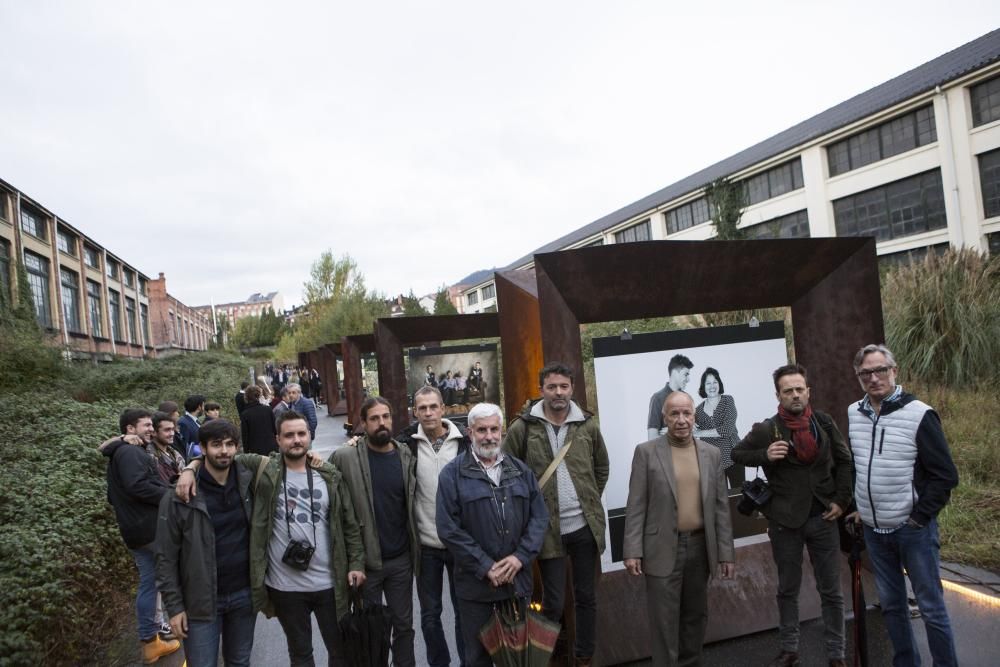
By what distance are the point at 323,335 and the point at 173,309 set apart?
111ft

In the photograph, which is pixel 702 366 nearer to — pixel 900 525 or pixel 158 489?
pixel 900 525

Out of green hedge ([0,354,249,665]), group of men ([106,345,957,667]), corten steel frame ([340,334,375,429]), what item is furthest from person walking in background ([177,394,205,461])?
corten steel frame ([340,334,375,429])

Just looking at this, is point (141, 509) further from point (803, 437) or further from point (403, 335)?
point (403, 335)

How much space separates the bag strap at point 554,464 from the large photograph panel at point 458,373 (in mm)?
7904

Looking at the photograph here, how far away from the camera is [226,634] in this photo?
3.54 m

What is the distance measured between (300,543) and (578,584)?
168cm

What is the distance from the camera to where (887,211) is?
92.7 feet

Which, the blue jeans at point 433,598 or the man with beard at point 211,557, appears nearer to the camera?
the man with beard at point 211,557

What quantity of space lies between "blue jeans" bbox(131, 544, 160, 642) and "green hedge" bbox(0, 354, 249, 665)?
0.36 metres

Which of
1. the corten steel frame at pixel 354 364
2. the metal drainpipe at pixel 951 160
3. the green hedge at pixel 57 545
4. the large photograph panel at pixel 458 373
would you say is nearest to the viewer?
the green hedge at pixel 57 545

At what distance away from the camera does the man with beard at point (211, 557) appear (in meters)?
3.31

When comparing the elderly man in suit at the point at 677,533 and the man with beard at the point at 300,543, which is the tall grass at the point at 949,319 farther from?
the man with beard at the point at 300,543

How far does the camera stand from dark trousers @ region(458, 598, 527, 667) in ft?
11.6

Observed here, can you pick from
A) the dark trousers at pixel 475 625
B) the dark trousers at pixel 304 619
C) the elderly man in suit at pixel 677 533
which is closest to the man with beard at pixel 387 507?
the dark trousers at pixel 304 619
